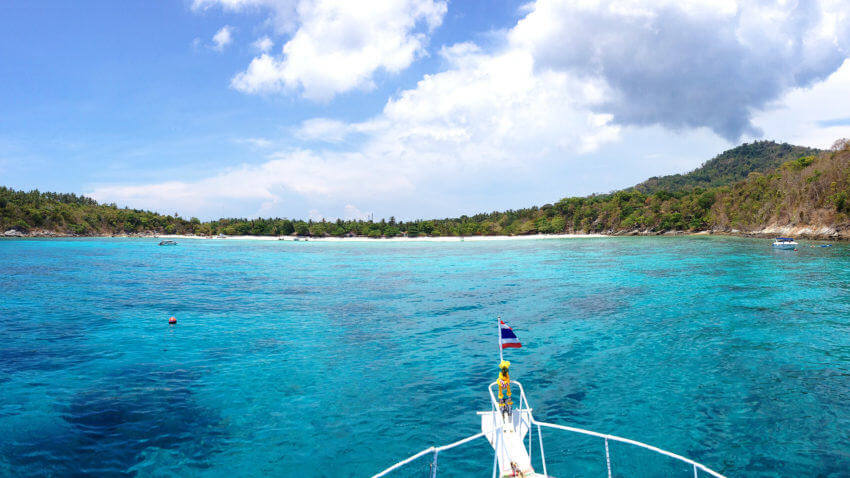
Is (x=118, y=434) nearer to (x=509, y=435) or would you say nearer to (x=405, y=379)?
(x=405, y=379)

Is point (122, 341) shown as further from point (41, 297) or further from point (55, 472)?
point (41, 297)

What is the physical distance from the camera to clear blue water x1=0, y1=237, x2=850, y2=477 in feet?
38.8

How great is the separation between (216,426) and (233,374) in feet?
16.1

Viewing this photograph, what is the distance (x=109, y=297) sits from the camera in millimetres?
37875

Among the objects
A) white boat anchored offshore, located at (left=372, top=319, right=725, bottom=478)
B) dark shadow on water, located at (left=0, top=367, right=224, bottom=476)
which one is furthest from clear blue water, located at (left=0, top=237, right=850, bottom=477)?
white boat anchored offshore, located at (left=372, top=319, right=725, bottom=478)

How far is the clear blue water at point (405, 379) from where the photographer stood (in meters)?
11.8

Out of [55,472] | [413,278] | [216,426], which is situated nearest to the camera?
[55,472]

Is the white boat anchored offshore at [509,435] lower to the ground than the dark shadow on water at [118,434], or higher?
higher

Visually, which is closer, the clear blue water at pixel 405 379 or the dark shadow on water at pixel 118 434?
the dark shadow on water at pixel 118 434

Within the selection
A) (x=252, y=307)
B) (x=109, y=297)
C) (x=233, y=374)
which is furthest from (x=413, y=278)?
(x=233, y=374)

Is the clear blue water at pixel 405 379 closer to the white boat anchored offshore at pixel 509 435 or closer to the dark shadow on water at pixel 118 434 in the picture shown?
the dark shadow on water at pixel 118 434

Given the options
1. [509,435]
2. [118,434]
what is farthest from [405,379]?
[118,434]

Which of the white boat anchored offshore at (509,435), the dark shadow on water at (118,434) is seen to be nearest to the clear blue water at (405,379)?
the dark shadow on water at (118,434)

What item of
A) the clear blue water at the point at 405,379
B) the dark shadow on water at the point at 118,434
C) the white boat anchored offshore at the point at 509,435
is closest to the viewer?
the white boat anchored offshore at the point at 509,435
